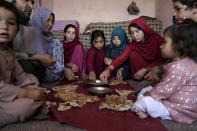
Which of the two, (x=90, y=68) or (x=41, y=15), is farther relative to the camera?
(x=90, y=68)

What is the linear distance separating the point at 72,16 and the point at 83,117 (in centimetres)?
385

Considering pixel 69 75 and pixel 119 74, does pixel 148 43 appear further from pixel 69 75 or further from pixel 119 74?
pixel 69 75

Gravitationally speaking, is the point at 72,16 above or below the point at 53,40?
above

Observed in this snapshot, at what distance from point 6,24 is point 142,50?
5.48 feet

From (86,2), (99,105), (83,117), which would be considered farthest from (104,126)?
(86,2)

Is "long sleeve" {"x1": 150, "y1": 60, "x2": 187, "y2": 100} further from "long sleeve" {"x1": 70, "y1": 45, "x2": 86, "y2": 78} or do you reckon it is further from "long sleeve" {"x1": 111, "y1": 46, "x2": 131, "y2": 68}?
"long sleeve" {"x1": 70, "y1": 45, "x2": 86, "y2": 78}

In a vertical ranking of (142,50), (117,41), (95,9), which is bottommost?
(142,50)

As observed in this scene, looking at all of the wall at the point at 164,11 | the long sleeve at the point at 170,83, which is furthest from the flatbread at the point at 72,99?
the wall at the point at 164,11

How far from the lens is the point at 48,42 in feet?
8.25

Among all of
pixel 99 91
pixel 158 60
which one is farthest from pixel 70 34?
pixel 99 91

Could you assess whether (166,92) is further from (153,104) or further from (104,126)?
(104,126)

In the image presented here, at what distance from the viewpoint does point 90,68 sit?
8.99 ft

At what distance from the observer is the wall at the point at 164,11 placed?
134 inches

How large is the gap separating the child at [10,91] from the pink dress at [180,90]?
838mm
